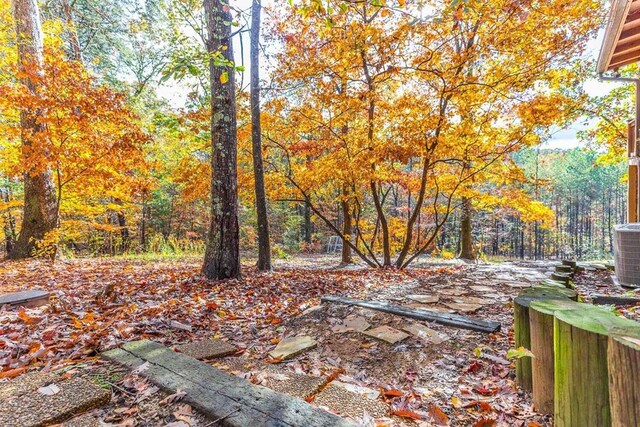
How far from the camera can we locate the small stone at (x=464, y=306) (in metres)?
3.14

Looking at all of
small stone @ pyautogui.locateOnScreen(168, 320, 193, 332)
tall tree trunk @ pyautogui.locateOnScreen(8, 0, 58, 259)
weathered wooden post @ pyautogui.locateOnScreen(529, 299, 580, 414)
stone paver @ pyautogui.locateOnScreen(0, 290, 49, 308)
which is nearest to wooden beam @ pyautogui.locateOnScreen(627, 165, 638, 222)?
weathered wooden post @ pyautogui.locateOnScreen(529, 299, 580, 414)

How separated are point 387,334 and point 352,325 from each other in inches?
13.3

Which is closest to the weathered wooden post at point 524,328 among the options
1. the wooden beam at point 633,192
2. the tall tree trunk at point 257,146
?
the tall tree trunk at point 257,146

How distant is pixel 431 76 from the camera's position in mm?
5750

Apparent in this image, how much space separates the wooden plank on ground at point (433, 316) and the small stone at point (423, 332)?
16 cm

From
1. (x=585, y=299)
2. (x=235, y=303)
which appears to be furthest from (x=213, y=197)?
(x=585, y=299)

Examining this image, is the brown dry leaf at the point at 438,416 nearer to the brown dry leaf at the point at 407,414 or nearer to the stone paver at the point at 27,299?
the brown dry leaf at the point at 407,414

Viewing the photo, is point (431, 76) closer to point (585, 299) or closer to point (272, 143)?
point (272, 143)

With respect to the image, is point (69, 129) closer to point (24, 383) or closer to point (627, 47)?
point (24, 383)

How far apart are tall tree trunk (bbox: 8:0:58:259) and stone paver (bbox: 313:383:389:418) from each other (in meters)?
7.18

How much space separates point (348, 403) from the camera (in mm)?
1677

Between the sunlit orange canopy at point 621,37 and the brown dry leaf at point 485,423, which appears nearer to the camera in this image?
the brown dry leaf at point 485,423

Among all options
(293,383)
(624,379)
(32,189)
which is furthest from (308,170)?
(624,379)

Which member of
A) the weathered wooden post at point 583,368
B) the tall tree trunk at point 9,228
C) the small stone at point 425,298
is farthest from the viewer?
the tall tree trunk at point 9,228
